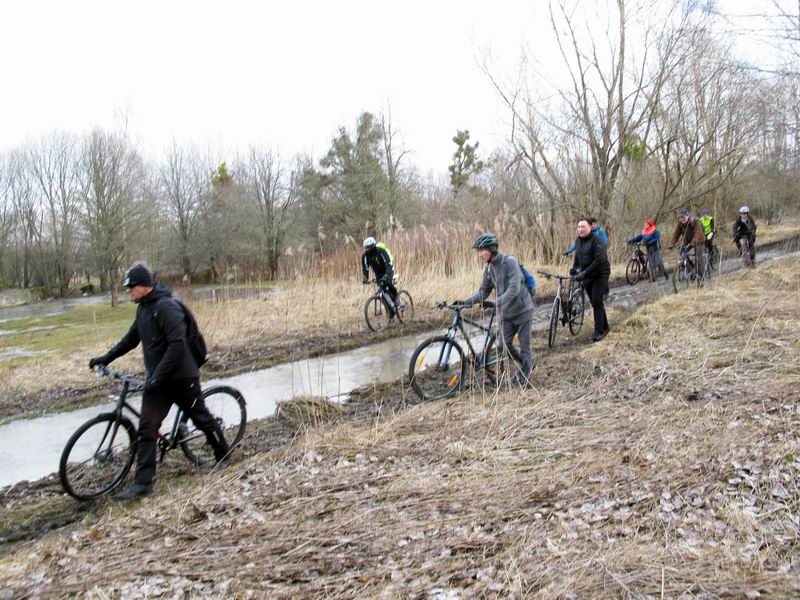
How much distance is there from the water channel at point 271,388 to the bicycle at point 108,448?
1.10m

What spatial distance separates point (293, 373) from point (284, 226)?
35.3 metres

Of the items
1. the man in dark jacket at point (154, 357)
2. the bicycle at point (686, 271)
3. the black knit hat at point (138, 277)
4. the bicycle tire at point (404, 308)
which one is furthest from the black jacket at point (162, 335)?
the bicycle at point (686, 271)

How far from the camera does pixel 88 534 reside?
421 centimetres

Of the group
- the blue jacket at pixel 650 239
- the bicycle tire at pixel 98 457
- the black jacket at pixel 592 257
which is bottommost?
the bicycle tire at pixel 98 457

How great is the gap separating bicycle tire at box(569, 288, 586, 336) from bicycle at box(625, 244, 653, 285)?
7.60 m

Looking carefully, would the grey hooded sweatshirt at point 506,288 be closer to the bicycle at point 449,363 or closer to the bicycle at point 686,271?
the bicycle at point 449,363

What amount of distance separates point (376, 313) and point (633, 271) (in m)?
9.01

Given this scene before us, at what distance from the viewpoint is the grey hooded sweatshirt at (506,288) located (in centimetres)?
686

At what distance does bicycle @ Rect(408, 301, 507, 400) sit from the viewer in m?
7.14

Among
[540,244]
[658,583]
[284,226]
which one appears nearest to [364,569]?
[658,583]

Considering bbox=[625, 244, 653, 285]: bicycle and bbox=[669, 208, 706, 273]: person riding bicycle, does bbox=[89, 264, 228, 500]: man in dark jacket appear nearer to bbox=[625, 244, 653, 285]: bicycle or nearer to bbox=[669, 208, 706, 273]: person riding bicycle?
bbox=[669, 208, 706, 273]: person riding bicycle

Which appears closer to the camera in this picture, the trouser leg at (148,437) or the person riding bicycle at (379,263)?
the trouser leg at (148,437)

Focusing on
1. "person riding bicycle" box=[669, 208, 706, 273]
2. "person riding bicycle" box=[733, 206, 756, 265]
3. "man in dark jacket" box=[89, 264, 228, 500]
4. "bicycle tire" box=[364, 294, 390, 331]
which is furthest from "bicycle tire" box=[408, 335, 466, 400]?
"person riding bicycle" box=[733, 206, 756, 265]

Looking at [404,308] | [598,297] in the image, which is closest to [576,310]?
[598,297]
